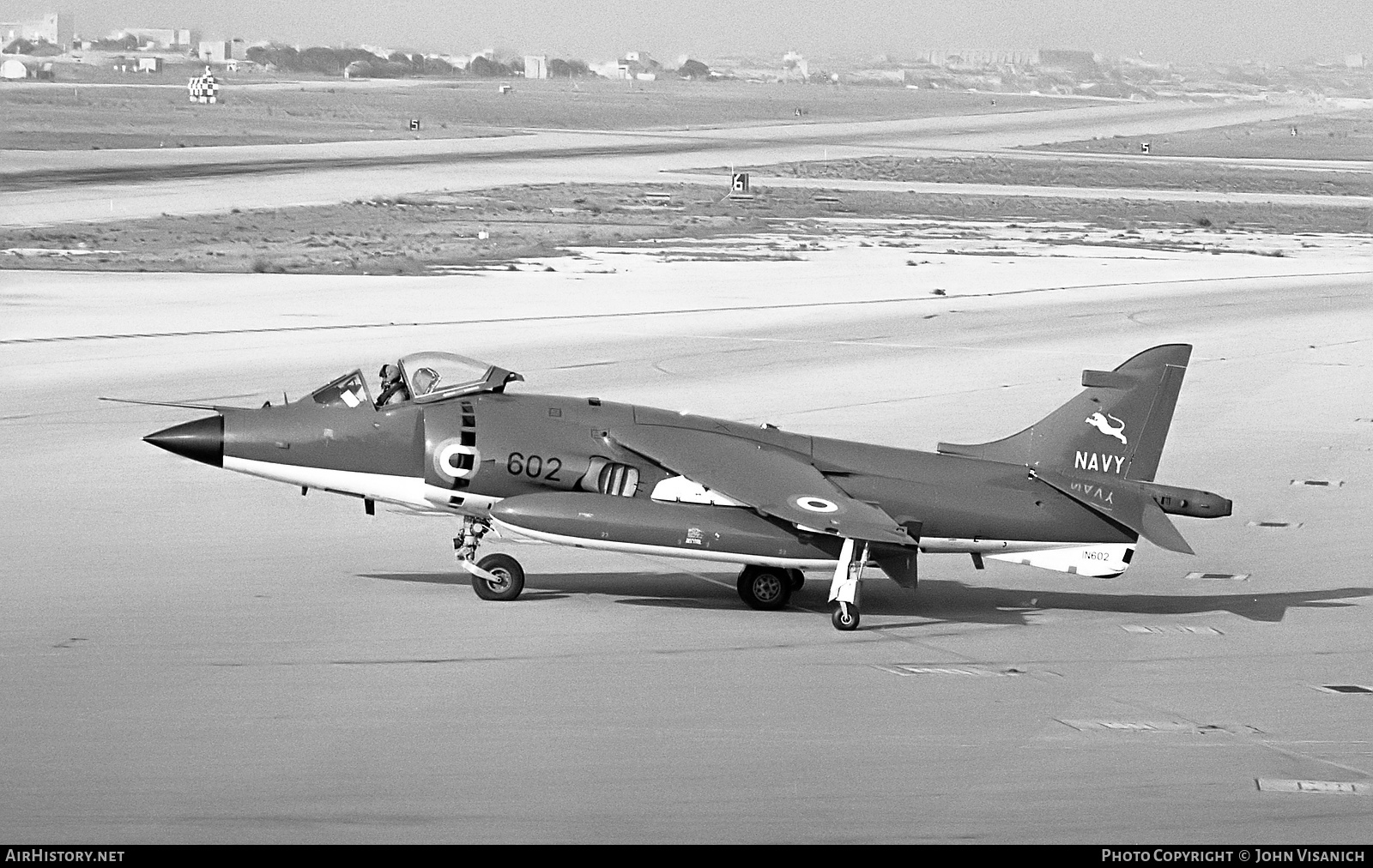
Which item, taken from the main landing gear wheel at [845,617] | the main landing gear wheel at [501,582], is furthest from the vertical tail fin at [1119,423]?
the main landing gear wheel at [501,582]

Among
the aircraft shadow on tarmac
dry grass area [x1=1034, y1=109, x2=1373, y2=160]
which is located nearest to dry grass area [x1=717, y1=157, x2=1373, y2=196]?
dry grass area [x1=1034, y1=109, x2=1373, y2=160]

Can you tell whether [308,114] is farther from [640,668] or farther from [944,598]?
[640,668]

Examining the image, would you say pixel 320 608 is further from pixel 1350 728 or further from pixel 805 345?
pixel 805 345

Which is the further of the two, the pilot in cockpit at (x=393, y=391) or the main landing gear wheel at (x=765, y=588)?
the main landing gear wheel at (x=765, y=588)

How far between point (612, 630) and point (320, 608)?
288 cm

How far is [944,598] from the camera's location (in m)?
19.3

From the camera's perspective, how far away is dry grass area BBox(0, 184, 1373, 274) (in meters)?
51.4

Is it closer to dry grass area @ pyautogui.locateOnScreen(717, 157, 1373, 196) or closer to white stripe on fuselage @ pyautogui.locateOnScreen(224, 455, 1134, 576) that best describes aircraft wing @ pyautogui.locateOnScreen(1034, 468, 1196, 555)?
white stripe on fuselage @ pyautogui.locateOnScreen(224, 455, 1134, 576)

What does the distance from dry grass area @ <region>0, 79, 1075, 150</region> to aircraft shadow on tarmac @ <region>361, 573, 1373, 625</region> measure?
8022 centimetres

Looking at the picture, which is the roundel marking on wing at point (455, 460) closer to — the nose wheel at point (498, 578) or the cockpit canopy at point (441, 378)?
the cockpit canopy at point (441, 378)

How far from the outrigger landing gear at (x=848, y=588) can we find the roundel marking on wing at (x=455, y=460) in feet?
12.0

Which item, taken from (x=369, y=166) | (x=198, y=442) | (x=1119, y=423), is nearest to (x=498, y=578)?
(x=198, y=442)

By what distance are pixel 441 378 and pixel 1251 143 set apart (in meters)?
145

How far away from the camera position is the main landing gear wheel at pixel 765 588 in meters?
18.1
